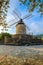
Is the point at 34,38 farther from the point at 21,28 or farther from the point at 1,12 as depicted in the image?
the point at 1,12

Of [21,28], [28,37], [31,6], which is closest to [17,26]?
[21,28]

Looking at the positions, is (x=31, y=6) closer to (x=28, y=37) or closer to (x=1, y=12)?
(x=1, y=12)

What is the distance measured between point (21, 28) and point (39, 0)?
3781 centimetres

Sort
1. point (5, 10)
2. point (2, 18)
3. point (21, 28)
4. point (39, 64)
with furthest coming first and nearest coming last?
point (21, 28) < point (2, 18) < point (5, 10) < point (39, 64)

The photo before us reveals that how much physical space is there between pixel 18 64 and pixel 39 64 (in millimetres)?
1375

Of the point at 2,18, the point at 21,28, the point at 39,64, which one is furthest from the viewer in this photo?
the point at 21,28

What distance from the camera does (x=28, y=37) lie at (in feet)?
152

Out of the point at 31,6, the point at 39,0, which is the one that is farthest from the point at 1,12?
the point at 39,0

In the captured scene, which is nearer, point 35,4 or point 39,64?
point 39,64

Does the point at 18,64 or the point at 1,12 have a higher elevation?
the point at 1,12

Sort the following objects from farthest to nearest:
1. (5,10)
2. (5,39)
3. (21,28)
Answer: (21,28)
(5,39)
(5,10)

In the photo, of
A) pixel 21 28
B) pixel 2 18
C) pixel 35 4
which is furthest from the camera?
pixel 21 28

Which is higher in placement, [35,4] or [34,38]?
[35,4]

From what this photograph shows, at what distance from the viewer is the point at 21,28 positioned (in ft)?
163
